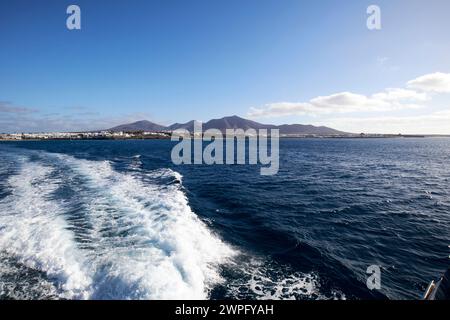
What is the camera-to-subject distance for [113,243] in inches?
485

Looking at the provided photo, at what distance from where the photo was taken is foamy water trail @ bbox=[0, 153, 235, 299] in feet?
30.3

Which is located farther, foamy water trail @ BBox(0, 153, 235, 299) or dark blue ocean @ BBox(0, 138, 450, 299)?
→ dark blue ocean @ BBox(0, 138, 450, 299)

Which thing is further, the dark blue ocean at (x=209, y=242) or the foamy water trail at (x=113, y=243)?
the dark blue ocean at (x=209, y=242)

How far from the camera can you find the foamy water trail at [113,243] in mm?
9250

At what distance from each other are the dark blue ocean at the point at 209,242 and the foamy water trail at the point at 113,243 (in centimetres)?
5

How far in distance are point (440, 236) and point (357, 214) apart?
497 cm

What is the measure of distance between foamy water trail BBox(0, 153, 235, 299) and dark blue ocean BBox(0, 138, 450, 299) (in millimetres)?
52

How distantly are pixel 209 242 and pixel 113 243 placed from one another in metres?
4.81

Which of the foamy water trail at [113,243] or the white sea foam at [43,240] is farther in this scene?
the white sea foam at [43,240]

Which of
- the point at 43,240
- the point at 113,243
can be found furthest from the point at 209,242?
the point at 43,240

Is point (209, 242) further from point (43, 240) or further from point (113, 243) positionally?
point (43, 240)

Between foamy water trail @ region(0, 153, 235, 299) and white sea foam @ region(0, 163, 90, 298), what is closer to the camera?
foamy water trail @ region(0, 153, 235, 299)
